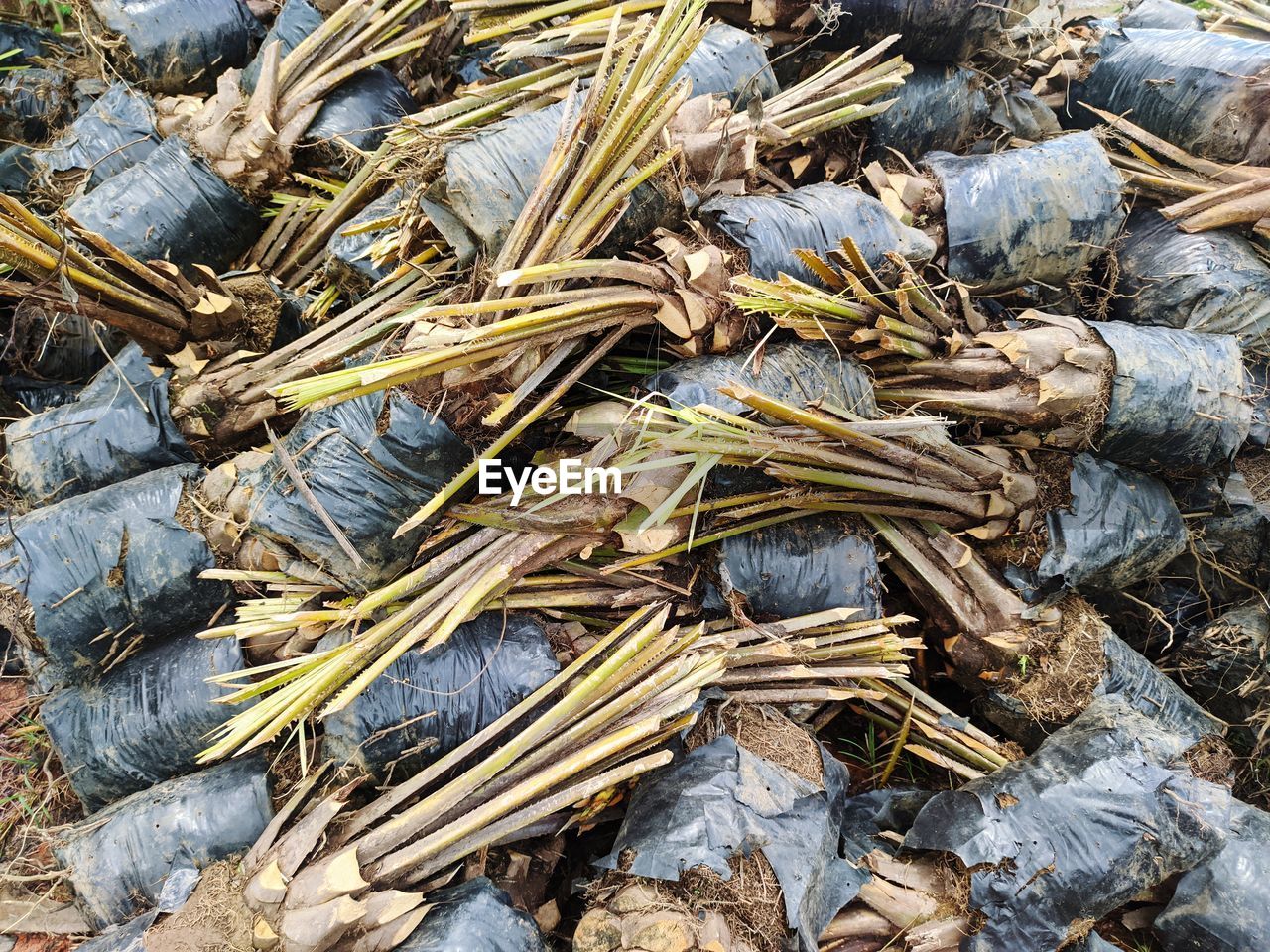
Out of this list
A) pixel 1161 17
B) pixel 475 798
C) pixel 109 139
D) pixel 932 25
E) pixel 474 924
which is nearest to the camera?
pixel 474 924

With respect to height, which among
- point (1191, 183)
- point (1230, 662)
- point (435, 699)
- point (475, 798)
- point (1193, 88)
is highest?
point (1193, 88)

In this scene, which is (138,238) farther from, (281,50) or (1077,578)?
(1077,578)

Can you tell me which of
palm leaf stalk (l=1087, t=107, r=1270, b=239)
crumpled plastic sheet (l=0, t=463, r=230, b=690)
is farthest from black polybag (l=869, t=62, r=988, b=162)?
crumpled plastic sheet (l=0, t=463, r=230, b=690)

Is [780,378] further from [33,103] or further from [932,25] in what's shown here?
[33,103]

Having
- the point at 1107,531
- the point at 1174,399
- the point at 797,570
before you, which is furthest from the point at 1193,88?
the point at 797,570

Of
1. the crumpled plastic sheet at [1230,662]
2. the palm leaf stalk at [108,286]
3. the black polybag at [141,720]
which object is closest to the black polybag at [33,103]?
the palm leaf stalk at [108,286]

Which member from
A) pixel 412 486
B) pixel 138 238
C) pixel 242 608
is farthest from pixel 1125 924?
pixel 138 238
